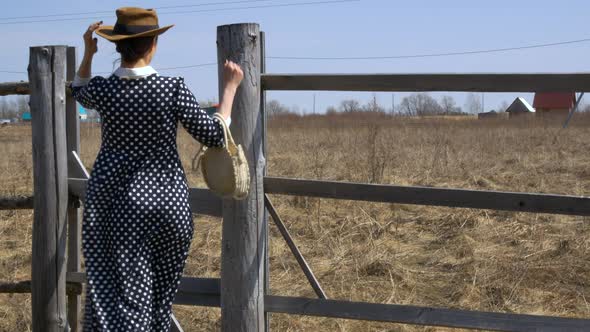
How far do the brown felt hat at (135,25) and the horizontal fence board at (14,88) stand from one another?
1.41 meters

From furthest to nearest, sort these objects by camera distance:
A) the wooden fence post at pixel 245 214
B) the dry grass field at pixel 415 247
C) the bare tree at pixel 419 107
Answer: the bare tree at pixel 419 107 → the dry grass field at pixel 415 247 → the wooden fence post at pixel 245 214

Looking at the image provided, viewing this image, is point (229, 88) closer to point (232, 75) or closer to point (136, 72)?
point (232, 75)

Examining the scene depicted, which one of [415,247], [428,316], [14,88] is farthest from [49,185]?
[415,247]

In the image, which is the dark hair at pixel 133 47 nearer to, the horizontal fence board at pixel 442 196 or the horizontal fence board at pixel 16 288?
the horizontal fence board at pixel 442 196

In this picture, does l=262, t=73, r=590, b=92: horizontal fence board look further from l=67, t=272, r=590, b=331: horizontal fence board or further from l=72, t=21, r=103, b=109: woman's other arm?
l=67, t=272, r=590, b=331: horizontal fence board

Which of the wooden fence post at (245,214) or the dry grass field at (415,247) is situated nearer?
the wooden fence post at (245,214)

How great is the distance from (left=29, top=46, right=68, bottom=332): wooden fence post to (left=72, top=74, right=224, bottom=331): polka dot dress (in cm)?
96

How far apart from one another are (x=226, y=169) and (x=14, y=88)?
163 cm

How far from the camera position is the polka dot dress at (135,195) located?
2.85 meters

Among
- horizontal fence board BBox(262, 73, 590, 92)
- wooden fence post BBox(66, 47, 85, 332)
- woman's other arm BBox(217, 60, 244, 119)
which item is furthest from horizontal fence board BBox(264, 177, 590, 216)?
wooden fence post BBox(66, 47, 85, 332)

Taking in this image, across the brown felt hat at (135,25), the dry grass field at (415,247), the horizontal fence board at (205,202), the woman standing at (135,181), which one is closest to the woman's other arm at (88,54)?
the woman standing at (135,181)

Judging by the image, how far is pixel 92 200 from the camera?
2963 millimetres

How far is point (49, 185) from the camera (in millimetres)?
3924

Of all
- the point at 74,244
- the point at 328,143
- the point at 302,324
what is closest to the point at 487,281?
the point at 302,324
